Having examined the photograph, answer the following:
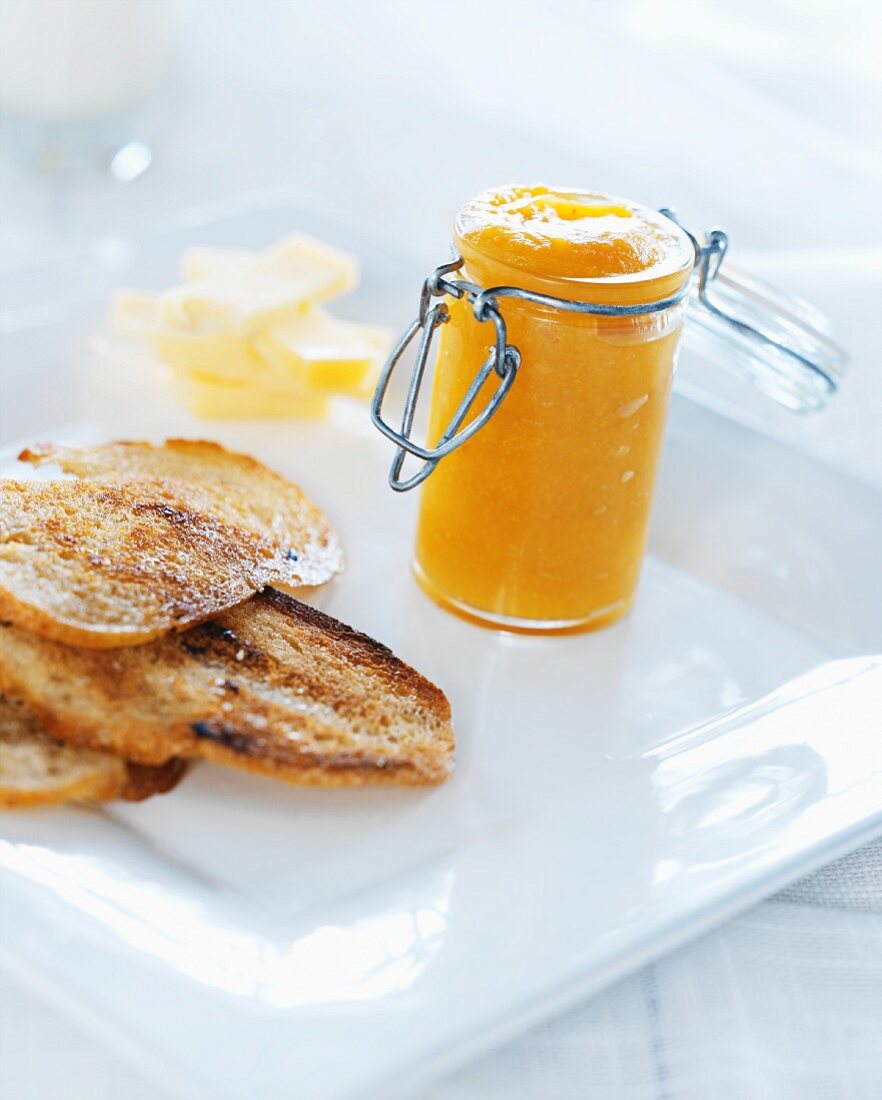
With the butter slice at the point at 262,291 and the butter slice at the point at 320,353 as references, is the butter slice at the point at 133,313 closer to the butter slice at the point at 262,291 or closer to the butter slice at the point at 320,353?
the butter slice at the point at 262,291

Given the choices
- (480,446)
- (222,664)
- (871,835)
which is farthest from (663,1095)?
(480,446)

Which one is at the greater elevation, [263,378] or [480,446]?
[480,446]

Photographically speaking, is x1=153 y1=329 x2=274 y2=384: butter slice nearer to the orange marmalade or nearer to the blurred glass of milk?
the orange marmalade

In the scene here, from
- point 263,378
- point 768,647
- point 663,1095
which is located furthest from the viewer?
point 263,378

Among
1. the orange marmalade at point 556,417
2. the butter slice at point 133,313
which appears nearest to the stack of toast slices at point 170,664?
the orange marmalade at point 556,417

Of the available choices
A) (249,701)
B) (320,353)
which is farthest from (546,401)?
(320,353)

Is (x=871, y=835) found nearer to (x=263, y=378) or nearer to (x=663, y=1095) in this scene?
(x=663, y=1095)

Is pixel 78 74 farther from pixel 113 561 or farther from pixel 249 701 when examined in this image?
pixel 249 701

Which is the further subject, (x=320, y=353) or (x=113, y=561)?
(x=320, y=353)
